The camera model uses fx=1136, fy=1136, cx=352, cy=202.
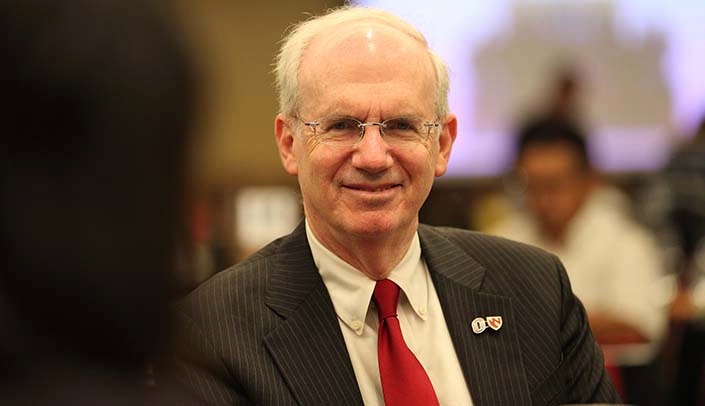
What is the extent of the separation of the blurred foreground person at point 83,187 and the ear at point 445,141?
182 centimetres

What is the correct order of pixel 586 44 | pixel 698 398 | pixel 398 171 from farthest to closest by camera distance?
1. pixel 586 44
2. pixel 698 398
3. pixel 398 171

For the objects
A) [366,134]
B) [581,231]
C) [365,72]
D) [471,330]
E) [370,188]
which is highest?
[365,72]

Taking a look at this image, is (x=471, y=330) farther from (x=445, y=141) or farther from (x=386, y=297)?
(x=445, y=141)

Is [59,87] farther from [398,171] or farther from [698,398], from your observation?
[698,398]

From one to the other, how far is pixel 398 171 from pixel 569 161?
2550 mm

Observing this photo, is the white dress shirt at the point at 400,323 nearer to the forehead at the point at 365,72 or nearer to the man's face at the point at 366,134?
the man's face at the point at 366,134

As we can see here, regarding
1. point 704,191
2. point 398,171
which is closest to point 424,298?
point 398,171

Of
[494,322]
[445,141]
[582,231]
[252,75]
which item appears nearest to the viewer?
[494,322]

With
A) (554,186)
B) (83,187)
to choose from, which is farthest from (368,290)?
(554,186)

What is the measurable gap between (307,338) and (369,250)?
0.26m

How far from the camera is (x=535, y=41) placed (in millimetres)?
9367

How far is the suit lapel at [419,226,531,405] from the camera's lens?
2633 millimetres

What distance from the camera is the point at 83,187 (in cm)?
104

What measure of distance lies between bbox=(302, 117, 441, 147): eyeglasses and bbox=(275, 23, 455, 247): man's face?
1cm
